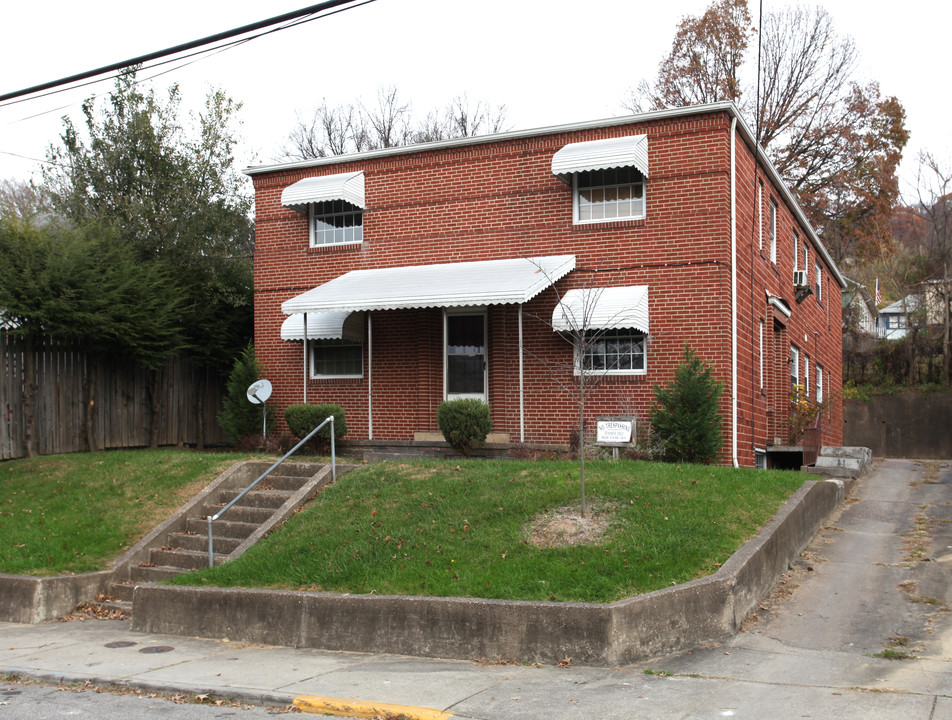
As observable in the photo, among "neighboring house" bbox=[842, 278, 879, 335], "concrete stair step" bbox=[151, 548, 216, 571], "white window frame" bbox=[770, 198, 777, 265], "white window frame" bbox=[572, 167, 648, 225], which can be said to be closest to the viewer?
"concrete stair step" bbox=[151, 548, 216, 571]

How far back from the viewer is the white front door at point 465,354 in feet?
54.5

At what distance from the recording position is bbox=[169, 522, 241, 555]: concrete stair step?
443 inches

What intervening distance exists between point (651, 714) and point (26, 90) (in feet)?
30.2

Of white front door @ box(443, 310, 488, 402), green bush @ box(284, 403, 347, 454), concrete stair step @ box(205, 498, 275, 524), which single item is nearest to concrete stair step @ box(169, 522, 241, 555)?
concrete stair step @ box(205, 498, 275, 524)

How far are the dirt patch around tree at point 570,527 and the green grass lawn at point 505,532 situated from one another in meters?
0.06

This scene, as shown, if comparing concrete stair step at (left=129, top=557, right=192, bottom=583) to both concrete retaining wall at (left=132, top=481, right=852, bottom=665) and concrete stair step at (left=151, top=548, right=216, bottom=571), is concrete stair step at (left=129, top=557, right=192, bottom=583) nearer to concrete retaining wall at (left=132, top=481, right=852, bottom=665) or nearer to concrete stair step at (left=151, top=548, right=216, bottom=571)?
concrete stair step at (left=151, top=548, right=216, bottom=571)

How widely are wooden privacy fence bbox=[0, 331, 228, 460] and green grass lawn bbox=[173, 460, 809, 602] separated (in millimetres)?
7786

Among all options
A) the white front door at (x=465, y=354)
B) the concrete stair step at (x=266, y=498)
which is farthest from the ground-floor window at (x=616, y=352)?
the concrete stair step at (x=266, y=498)

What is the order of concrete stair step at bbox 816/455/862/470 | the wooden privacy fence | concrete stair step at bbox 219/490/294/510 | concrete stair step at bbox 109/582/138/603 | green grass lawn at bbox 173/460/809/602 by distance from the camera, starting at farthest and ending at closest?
1. the wooden privacy fence
2. concrete stair step at bbox 816/455/862/470
3. concrete stair step at bbox 219/490/294/510
4. concrete stair step at bbox 109/582/138/603
5. green grass lawn at bbox 173/460/809/602

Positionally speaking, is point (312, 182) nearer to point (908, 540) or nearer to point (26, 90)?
point (26, 90)

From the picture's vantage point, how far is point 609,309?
1494 cm

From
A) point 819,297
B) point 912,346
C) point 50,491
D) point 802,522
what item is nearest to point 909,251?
point 912,346

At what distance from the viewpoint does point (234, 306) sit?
2100 cm

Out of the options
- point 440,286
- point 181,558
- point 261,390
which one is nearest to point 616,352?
point 440,286
